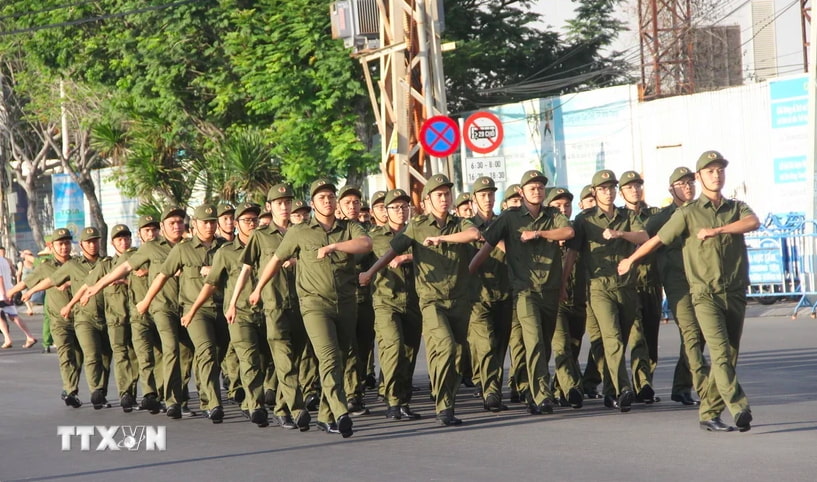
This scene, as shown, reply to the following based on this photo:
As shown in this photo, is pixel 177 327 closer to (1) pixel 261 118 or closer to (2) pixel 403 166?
(2) pixel 403 166

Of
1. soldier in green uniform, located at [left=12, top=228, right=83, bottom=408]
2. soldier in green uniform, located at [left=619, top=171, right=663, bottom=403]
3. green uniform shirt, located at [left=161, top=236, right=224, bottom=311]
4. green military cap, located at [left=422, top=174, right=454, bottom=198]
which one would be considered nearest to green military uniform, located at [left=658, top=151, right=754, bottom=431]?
soldier in green uniform, located at [left=619, top=171, right=663, bottom=403]

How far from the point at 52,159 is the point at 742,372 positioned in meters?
41.5

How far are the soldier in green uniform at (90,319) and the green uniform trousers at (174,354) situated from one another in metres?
1.03

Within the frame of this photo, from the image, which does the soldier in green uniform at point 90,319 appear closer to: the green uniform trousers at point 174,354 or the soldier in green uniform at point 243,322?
the green uniform trousers at point 174,354

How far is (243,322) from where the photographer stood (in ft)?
36.5

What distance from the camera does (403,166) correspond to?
19.0 m

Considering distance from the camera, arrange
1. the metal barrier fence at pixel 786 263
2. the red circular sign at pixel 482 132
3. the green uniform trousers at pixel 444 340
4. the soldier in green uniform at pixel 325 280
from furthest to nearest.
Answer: the metal barrier fence at pixel 786 263, the red circular sign at pixel 482 132, the green uniform trousers at pixel 444 340, the soldier in green uniform at pixel 325 280

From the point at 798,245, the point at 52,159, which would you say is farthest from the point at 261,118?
the point at 52,159

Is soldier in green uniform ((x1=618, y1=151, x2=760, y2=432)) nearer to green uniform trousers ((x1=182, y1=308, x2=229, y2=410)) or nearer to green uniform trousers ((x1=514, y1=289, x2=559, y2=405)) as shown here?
green uniform trousers ((x1=514, y1=289, x2=559, y2=405))

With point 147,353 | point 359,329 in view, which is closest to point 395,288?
point 359,329

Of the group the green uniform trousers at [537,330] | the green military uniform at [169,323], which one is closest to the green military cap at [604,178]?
the green uniform trousers at [537,330]

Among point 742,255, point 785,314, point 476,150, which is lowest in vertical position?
point 785,314

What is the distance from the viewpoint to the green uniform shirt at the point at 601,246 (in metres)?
11.1

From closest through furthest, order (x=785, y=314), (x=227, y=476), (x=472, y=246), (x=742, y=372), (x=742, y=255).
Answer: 1. (x=227, y=476)
2. (x=742, y=255)
3. (x=472, y=246)
4. (x=742, y=372)
5. (x=785, y=314)
